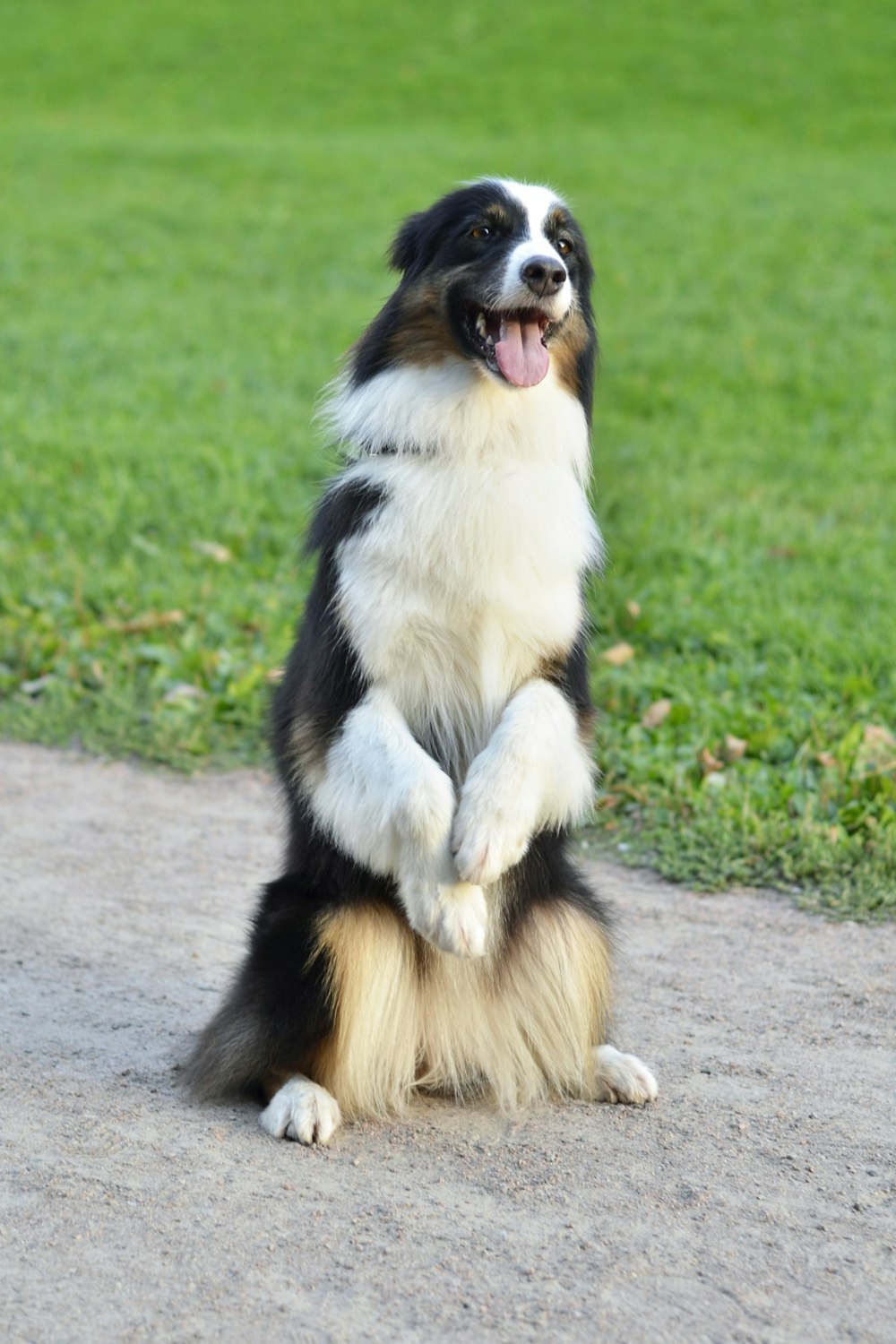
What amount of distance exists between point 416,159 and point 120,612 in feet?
40.6

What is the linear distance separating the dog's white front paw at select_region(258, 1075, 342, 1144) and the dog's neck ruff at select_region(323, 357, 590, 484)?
58.2 inches

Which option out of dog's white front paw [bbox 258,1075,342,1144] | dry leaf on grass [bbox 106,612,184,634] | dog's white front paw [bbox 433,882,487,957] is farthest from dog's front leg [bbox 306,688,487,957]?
dry leaf on grass [bbox 106,612,184,634]

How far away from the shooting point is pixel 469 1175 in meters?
3.30

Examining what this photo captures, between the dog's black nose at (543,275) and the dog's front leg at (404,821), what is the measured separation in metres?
1.00

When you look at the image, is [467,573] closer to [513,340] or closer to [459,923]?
[513,340]

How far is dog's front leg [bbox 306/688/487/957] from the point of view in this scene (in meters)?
3.30

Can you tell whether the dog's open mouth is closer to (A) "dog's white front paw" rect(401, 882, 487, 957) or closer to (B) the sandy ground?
(A) "dog's white front paw" rect(401, 882, 487, 957)

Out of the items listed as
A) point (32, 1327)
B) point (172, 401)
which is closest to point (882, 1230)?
point (32, 1327)

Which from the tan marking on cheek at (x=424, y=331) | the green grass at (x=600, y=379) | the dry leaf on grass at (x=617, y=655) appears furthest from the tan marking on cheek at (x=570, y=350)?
the dry leaf on grass at (x=617, y=655)

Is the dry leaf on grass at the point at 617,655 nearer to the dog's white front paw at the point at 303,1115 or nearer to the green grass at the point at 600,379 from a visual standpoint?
the green grass at the point at 600,379

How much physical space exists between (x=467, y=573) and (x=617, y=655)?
3495mm

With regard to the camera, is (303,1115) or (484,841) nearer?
(484,841)

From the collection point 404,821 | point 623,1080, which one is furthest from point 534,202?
point 623,1080

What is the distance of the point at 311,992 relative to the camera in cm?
343
